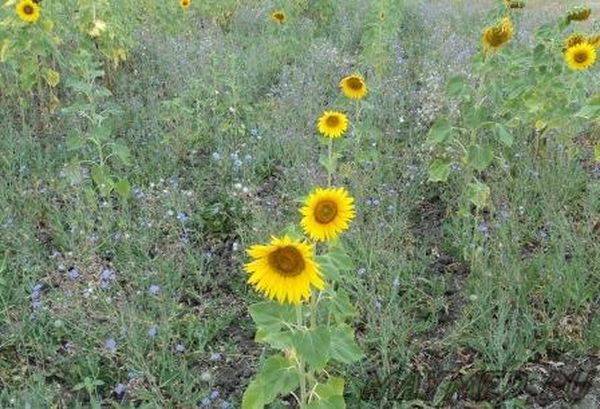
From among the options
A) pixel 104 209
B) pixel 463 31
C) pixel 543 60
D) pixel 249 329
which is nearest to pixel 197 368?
pixel 249 329

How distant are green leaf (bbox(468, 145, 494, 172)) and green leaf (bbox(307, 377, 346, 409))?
1319 millimetres

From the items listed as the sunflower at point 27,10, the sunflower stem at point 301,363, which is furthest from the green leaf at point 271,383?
the sunflower at point 27,10

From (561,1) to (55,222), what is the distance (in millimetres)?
7697

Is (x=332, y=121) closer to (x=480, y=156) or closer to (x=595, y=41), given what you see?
(x=480, y=156)

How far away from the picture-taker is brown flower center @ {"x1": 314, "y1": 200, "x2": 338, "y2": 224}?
65.6 inches

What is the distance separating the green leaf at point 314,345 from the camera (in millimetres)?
1544

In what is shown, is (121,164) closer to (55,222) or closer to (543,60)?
(55,222)

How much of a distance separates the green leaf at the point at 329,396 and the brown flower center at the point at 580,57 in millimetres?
2191

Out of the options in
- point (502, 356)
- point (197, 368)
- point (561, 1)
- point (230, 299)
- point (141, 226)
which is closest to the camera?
point (502, 356)

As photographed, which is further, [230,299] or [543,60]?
[543,60]

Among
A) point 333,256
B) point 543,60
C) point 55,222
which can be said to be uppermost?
point 543,60

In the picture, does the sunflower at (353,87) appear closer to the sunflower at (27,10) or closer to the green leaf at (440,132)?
the green leaf at (440,132)

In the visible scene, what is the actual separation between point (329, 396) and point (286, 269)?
472mm

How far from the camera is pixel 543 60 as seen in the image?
10.8 feet
